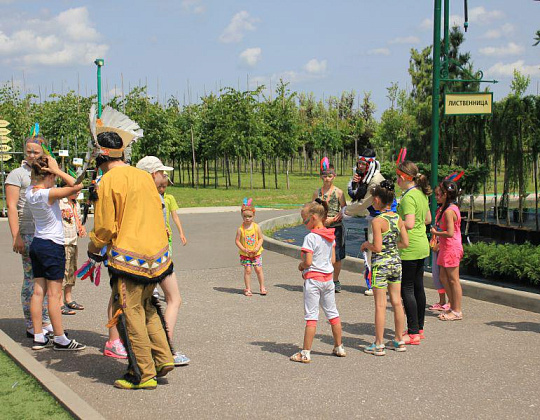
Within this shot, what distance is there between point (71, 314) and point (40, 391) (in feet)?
8.86

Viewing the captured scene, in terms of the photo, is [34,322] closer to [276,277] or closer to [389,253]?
[389,253]

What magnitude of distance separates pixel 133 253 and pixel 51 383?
116 cm

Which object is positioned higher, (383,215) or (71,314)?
(383,215)

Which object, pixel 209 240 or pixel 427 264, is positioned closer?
pixel 427 264

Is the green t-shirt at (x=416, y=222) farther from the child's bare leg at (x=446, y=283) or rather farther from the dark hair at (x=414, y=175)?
the child's bare leg at (x=446, y=283)

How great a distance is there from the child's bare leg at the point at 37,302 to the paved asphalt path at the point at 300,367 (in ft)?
0.87

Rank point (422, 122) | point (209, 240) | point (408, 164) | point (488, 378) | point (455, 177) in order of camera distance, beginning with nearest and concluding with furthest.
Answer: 1. point (488, 378)
2. point (408, 164)
3. point (455, 177)
4. point (209, 240)
5. point (422, 122)

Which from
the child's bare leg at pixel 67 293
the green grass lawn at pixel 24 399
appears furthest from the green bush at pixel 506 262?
the green grass lawn at pixel 24 399

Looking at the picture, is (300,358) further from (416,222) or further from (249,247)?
(249,247)

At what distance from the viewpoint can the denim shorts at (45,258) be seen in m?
5.78

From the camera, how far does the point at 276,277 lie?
9.80 m

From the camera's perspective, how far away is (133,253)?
4.81 meters

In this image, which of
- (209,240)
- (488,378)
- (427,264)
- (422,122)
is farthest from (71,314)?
(422,122)

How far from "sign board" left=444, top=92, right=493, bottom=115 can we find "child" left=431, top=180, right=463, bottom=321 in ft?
7.98
